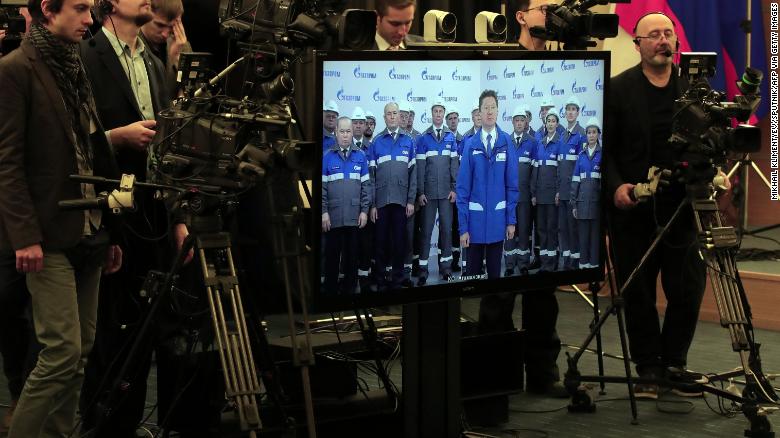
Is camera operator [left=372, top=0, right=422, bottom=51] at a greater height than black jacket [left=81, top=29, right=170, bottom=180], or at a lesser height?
greater

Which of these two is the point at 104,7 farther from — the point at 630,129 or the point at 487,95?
the point at 630,129

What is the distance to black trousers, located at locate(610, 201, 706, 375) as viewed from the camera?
508 centimetres

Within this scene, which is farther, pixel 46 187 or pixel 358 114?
pixel 46 187

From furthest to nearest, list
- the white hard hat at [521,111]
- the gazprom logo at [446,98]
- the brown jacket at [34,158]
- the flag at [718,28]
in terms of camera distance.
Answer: the flag at [718,28], the white hard hat at [521,111], the gazprom logo at [446,98], the brown jacket at [34,158]

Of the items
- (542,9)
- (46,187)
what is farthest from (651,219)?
(46,187)

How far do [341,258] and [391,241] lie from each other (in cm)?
18

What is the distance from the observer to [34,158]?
3545 mm

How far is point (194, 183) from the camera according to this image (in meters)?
3.36

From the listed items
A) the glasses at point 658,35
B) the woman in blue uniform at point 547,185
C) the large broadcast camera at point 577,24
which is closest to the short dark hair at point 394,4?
the large broadcast camera at point 577,24

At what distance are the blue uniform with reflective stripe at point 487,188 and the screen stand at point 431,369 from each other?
0.32 m

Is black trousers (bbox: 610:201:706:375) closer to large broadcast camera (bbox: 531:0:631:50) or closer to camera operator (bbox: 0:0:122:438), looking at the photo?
large broadcast camera (bbox: 531:0:631:50)

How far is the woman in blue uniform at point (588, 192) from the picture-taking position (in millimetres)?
4027

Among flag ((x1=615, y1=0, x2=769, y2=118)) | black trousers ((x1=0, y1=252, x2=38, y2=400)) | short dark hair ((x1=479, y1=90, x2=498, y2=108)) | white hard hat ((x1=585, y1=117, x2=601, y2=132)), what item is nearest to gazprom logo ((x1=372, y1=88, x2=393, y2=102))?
short dark hair ((x1=479, y1=90, x2=498, y2=108))

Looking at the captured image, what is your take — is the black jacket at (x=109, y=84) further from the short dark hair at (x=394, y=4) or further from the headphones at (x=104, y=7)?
the short dark hair at (x=394, y=4)
